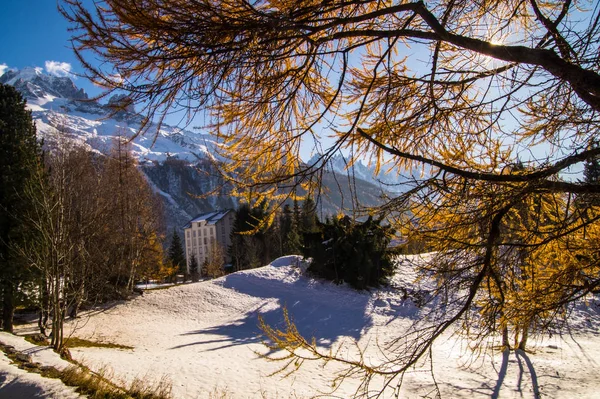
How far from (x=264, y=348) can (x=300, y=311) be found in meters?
5.01

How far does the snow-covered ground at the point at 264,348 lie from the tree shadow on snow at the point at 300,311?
49mm

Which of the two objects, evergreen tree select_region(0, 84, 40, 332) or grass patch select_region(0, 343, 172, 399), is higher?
evergreen tree select_region(0, 84, 40, 332)

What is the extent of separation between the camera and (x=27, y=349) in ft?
27.7

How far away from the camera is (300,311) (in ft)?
58.3

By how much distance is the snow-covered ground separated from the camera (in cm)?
855

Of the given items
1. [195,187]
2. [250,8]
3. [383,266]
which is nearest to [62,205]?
[250,8]

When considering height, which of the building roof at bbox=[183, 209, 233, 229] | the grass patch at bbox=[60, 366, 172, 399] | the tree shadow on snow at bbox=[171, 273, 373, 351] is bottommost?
the tree shadow on snow at bbox=[171, 273, 373, 351]

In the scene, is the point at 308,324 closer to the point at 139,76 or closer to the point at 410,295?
the point at 410,295

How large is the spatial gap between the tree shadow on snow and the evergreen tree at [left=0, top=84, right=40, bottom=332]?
20.7ft

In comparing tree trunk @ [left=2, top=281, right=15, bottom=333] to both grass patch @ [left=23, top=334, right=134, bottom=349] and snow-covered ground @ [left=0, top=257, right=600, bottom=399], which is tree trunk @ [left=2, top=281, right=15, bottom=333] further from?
snow-covered ground @ [left=0, top=257, right=600, bottom=399]

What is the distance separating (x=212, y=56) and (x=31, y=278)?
14.0 meters

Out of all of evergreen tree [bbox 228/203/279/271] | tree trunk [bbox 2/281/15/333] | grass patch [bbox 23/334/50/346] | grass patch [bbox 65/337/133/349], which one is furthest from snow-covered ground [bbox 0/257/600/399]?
evergreen tree [bbox 228/203/279/271]

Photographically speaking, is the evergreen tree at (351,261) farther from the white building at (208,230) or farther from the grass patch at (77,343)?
the white building at (208,230)

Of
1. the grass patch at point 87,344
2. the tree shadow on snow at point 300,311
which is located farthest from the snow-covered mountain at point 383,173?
the grass patch at point 87,344
